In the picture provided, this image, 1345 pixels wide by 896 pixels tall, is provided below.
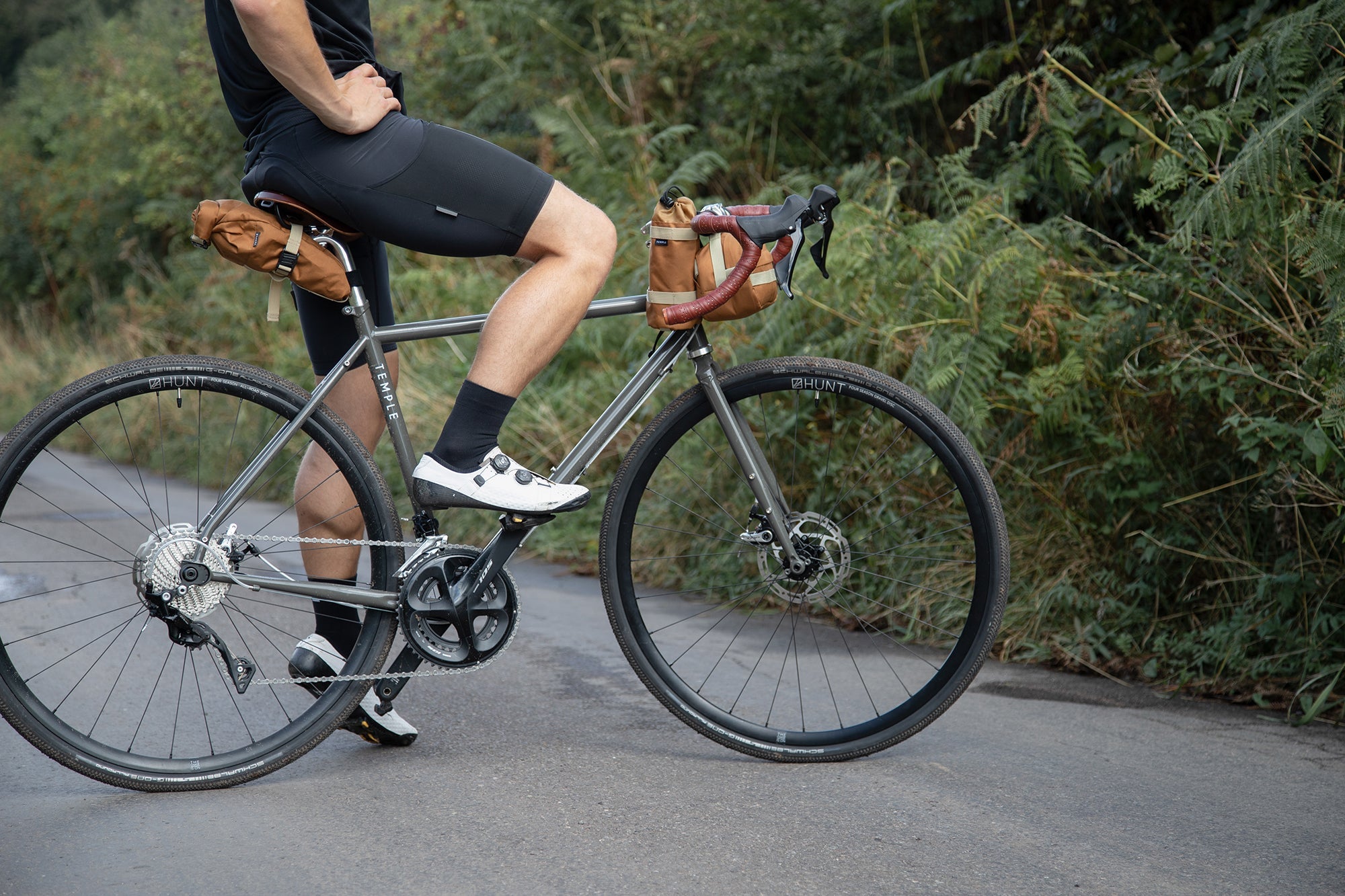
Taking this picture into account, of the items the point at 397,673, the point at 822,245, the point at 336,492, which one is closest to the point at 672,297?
the point at 822,245

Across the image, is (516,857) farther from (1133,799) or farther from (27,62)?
(27,62)

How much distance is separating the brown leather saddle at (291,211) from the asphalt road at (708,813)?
1.40 meters

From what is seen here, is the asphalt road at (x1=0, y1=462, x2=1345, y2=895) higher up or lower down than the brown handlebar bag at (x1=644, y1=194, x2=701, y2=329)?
lower down

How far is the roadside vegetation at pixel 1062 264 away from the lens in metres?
3.75

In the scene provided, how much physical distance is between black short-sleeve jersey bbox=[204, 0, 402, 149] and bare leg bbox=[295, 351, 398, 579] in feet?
2.19

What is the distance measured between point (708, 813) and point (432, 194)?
63.1 inches

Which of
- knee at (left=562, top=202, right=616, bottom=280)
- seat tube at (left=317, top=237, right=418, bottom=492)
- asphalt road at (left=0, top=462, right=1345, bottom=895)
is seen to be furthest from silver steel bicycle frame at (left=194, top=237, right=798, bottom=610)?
asphalt road at (left=0, top=462, right=1345, bottom=895)

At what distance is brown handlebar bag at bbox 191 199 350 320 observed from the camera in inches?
112

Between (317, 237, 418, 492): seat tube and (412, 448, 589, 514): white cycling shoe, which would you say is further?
(317, 237, 418, 492): seat tube

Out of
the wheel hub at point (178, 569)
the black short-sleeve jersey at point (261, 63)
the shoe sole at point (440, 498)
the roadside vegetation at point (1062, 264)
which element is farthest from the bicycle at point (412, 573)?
the roadside vegetation at point (1062, 264)

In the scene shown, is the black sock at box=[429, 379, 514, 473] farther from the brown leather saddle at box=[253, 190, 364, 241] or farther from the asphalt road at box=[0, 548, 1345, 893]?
the asphalt road at box=[0, 548, 1345, 893]

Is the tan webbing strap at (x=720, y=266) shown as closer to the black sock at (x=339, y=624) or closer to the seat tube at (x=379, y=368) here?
the seat tube at (x=379, y=368)

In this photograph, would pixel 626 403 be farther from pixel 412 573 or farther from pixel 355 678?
pixel 355 678

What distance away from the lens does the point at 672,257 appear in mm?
3016
